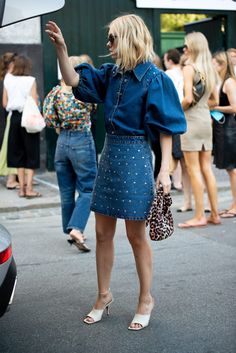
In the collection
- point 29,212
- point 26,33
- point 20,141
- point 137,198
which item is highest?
point 26,33

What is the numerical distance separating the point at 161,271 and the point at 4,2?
2.75m

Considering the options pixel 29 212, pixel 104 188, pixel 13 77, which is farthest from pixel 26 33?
pixel 104 188

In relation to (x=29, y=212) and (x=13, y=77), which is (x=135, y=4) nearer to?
(x=13, y=77)

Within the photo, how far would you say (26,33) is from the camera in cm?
1084

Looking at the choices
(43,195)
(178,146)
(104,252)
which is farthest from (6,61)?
(104,252)

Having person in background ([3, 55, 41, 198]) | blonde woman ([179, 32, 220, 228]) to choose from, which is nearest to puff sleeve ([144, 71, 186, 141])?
blonde woman ([179, 32, 220, 228])

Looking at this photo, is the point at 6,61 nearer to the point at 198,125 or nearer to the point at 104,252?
the point at 198,125

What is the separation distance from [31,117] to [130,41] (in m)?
5.08

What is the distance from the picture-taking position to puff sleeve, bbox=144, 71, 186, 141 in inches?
152

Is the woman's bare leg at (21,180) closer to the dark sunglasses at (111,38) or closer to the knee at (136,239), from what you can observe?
the knee at (136,239)

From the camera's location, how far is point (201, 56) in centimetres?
692

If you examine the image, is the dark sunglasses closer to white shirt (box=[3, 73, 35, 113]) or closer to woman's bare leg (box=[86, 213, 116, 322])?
woman's bare leg (box=[86, 213, 116, 322])

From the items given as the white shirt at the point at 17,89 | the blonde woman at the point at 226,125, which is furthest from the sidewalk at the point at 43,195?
the blonde woman at the point at 226,125

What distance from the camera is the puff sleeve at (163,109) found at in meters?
3.86
